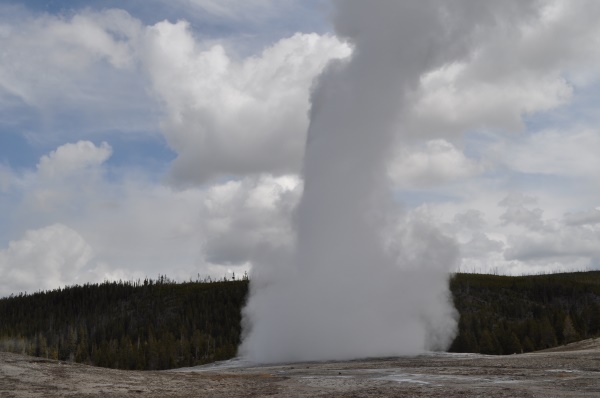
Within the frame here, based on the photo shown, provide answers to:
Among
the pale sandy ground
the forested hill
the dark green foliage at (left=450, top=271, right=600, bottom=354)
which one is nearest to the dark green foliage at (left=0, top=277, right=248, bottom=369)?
the forested hill

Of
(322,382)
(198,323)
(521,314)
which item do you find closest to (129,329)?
(198,323)

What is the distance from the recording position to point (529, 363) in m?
28.6

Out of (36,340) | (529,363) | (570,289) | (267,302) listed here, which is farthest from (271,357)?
(570,289)

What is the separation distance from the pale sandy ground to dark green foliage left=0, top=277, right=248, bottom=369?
62351mm

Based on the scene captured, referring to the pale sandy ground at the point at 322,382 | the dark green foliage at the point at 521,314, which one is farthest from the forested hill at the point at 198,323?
the pale sandy ground at the point at 322,382

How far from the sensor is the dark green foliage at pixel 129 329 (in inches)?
3696

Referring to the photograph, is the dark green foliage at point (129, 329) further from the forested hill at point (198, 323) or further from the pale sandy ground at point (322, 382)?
the pale sandy ground at point (322, 382)

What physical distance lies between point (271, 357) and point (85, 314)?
15259cm

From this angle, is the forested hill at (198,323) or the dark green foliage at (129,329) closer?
the forested hill at (198,323)

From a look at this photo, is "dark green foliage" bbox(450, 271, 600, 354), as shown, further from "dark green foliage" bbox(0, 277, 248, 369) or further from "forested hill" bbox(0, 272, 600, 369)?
"dark green foliage" bbox(0, 277, 248, 369)

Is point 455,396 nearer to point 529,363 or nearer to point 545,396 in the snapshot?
point 545,396

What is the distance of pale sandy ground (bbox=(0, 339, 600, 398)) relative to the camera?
18781 mm

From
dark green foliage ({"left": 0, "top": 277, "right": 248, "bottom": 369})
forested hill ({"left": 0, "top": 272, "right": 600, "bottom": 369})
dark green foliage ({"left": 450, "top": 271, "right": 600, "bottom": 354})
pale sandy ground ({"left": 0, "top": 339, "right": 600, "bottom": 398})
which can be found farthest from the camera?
dark green foliage ({"left": 0, "top": 277, "right": 248, "bottom": 369})

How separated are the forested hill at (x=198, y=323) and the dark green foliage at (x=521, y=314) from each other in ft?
0.51
